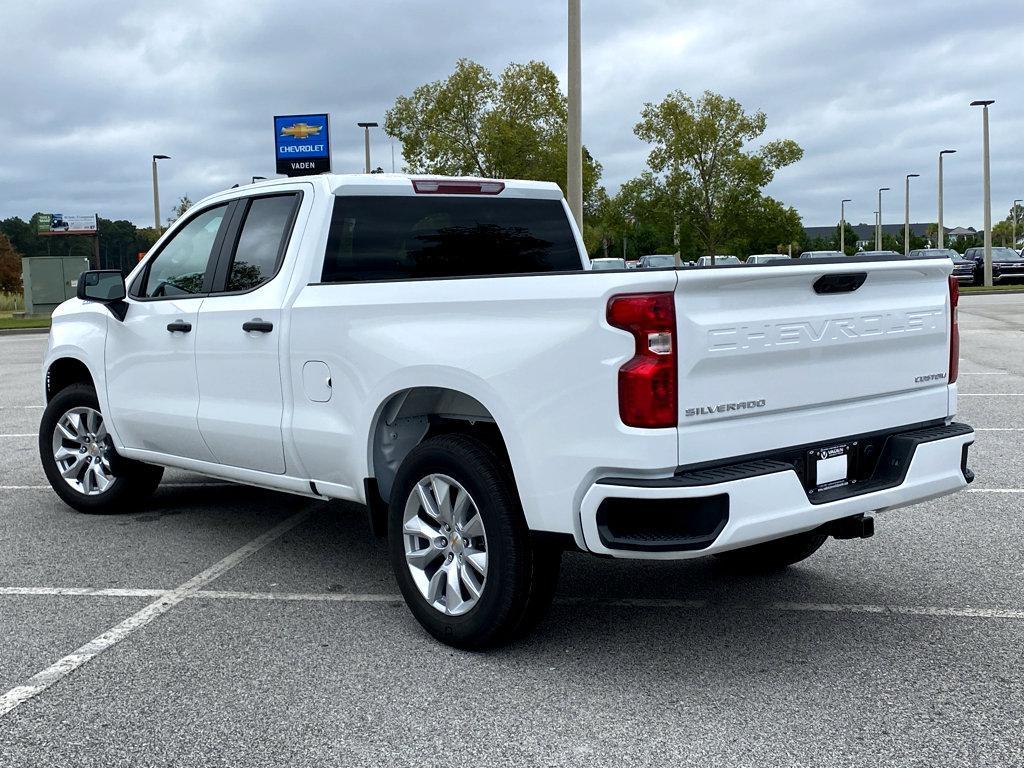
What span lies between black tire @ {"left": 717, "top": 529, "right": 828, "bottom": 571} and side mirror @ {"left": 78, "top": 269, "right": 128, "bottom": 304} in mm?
3656

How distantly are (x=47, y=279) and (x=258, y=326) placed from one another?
A: 3513cm

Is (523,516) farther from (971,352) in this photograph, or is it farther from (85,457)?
(971,352)

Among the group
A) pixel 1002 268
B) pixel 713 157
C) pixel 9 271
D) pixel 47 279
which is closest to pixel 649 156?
pixel 713 157

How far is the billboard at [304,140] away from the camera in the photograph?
128 ft

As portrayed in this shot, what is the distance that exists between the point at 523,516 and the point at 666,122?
150 feet

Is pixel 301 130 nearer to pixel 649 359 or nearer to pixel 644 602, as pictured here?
pixel 644 602

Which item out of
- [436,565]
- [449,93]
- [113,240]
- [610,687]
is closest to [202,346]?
[436,565]

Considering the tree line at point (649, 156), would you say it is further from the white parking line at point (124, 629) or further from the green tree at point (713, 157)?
the white parking line at point (124, 629)

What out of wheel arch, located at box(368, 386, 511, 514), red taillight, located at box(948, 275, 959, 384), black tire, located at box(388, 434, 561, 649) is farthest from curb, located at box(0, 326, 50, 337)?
red taillight, located at box(948, 275, 959, 384)

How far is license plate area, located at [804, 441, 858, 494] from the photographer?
4191 millimetres

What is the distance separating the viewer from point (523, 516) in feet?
13.8

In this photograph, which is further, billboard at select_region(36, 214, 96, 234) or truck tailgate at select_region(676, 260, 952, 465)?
billboard at select_region(36, 214, 96, 234)

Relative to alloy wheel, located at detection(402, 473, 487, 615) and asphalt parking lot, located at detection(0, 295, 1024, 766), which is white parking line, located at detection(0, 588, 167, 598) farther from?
alloy wheel, located at detection(402, 473, 487, 615)

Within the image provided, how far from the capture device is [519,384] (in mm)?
4078
